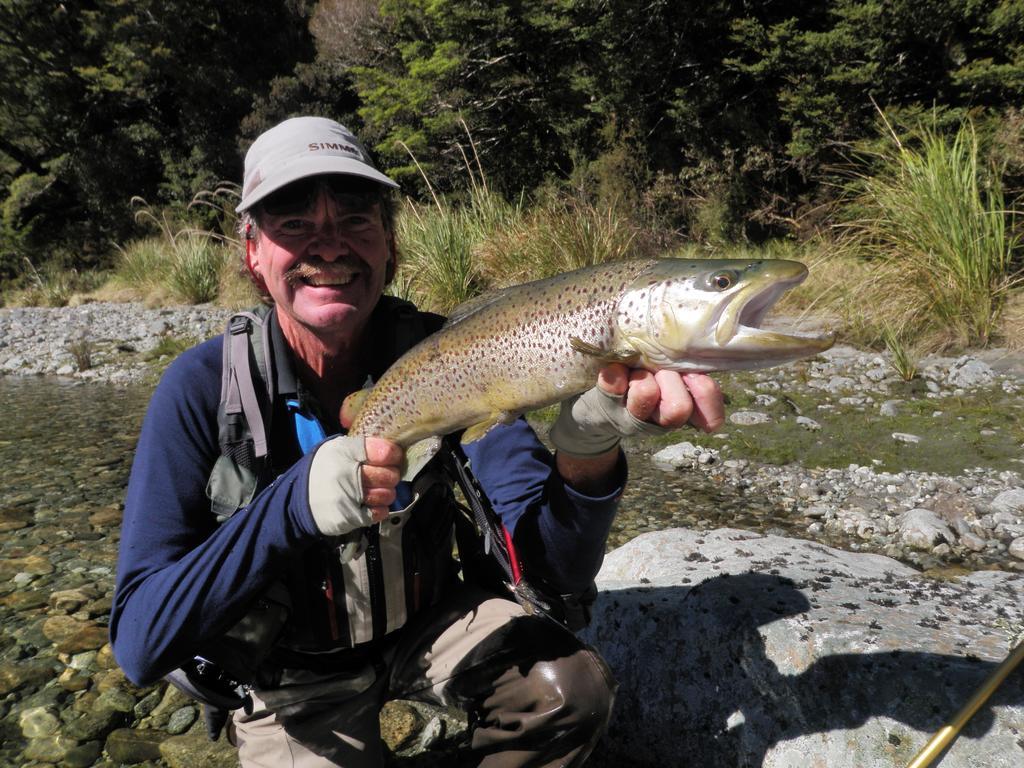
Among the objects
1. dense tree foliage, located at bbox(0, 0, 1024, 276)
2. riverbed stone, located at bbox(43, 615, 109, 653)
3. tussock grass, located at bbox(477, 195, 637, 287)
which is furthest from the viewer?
dense tree foliage, located at bbox(0, 0, 1024, 276)

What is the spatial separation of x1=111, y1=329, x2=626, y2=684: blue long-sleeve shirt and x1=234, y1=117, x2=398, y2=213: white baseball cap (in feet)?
1.93

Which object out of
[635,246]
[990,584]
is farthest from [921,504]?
[635,246]

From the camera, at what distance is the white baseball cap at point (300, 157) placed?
232 centimetres

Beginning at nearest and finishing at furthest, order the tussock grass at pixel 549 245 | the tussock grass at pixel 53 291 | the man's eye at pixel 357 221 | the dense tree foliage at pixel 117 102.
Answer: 1. the man's eye at pixel 357 221
2. the tussock grass at pixel 549 245
3. the tussock grass at pixel 53 291
4. the dense tree foliage at pixel 117 102

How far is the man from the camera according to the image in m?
1.92

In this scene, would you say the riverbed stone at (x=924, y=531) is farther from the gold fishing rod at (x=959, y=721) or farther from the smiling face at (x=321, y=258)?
the smiling face at (x=321, y=258)

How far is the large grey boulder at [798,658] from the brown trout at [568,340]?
969mm

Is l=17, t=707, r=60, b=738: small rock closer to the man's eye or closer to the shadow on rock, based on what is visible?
the shadow on rock

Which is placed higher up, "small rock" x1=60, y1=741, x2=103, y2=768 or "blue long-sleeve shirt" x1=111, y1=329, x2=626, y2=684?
"blue long-sleeve shirt" x1=111, y1=329, x2=626, y2=684

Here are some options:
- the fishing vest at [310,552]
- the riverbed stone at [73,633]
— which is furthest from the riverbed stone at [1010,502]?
the riverbed stone at [73,633]

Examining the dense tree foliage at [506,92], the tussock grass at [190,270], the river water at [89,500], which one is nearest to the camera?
the river water at [89,500]

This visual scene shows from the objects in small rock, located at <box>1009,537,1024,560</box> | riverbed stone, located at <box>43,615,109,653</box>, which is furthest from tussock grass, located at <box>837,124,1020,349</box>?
riverbed stone, located at <box>43,615,109,653</box>

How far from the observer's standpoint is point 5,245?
28.7 metres

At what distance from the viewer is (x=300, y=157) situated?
2357 mm
